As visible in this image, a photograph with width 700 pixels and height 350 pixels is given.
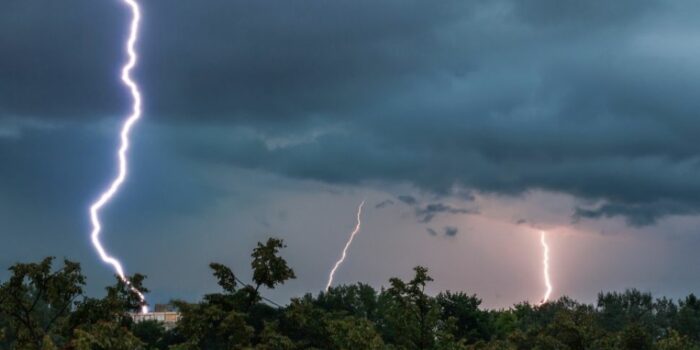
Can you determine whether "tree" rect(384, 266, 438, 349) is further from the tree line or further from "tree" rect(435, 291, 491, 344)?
"tree" rect(435, 291, 491, 344)

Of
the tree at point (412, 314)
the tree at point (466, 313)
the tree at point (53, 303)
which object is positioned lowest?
the tree at point (53, 303)

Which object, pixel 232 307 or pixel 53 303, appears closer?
pixel 53 303

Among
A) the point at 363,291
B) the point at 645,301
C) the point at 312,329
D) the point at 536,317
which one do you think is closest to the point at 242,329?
the point at 312,329

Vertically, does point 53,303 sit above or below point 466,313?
below

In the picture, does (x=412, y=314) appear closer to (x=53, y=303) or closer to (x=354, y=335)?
(x=354, y=335)

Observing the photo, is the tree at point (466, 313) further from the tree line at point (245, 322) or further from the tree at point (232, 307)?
the tree at point (232, 307)

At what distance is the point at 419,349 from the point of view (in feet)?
85.6

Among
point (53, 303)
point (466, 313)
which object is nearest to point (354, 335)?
point (53, 303)

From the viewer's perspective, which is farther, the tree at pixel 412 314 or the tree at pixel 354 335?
the tree at pixel 412 314

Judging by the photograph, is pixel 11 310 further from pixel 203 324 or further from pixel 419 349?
pixel 419 349

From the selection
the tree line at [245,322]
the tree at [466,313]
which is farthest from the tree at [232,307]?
the tree at [466,313]

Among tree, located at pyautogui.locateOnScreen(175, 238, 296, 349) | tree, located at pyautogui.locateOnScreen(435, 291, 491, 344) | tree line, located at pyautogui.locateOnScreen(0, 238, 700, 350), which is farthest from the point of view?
tree, located at pyautogui.locateOnScreen(435, 291, 491, 344)

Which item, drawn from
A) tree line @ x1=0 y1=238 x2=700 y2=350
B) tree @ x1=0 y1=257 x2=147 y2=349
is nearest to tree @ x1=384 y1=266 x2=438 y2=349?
tree line @ x1=0 y1=238 x2=700 y2=350

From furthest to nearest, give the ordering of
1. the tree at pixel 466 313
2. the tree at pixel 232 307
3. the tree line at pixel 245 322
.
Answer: the tree at pixel 466 313 < the tree at pixel 232 307 < the tree line at pixel 245 322
